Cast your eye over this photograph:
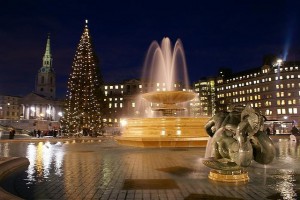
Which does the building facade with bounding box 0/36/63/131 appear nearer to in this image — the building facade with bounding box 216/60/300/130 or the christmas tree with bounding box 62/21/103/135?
the christmas tree with bounding box 62/21/103/135

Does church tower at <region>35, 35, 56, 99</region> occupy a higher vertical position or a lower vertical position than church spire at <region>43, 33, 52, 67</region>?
lower

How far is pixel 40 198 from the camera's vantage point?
238 inches

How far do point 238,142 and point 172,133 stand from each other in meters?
12.9

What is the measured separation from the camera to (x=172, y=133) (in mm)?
19969

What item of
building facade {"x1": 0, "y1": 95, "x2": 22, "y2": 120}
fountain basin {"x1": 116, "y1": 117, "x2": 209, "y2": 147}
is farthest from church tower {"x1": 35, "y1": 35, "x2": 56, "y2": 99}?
fountain basin {"x1": 116, "y1": 117, "x2": 209, "y2": 147}

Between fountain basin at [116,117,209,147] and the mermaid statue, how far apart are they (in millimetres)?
11564

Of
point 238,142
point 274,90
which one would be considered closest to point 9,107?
point 274,90

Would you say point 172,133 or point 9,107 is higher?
point 9,107

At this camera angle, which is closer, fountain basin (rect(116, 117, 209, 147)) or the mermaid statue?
the mermaid statue

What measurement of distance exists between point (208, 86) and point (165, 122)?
409 ft

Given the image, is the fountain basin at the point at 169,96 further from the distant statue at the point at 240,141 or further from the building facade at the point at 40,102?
the building facade at the point at 40,102

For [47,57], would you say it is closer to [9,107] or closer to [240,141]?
[9,107]

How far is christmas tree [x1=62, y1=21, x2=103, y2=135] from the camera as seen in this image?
4894 cm

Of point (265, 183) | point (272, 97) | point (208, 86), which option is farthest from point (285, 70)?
point (265, 183)
